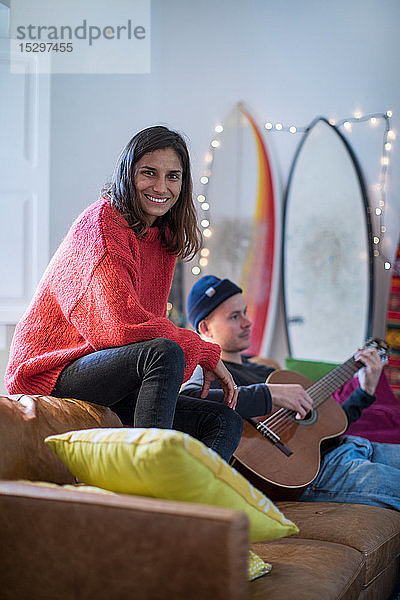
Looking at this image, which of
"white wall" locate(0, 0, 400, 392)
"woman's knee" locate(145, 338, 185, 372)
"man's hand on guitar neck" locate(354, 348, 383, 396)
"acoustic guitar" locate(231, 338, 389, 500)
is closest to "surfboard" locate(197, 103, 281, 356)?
"white wall" locate(0, 0, 400, 392)

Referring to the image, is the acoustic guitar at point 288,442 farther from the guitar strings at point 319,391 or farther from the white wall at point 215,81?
the white wall at point 215,81

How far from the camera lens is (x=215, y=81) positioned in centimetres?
424

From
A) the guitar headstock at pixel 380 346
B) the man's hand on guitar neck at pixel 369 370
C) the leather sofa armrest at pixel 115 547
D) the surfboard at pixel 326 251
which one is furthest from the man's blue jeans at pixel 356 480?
the surfboard at pixel 326 251

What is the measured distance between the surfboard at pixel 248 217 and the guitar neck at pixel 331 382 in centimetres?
125

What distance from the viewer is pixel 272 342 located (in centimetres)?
416

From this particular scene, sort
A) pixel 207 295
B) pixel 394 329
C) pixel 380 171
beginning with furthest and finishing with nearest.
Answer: pixel 380 171, pixel 394 329, pixel 207 295

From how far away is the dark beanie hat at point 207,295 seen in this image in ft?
8.89

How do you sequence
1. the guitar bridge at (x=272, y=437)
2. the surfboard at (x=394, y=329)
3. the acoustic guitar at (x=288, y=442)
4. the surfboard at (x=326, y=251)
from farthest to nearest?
the surfboard at (x=326, y=251) → the surfboard at (x=394, y=329) → the guitar bridge at (x=272, y=437) → the acoustic guitar at (x=288, y=442)

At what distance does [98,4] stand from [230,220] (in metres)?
1.39

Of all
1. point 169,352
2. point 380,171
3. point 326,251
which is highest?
point 380,171

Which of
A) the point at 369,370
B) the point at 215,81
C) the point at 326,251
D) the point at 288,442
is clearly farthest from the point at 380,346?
the point at 215,81

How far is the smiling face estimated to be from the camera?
1906 millimetres

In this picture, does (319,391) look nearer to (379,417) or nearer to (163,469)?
(379,417)

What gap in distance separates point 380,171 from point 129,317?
263 cm
